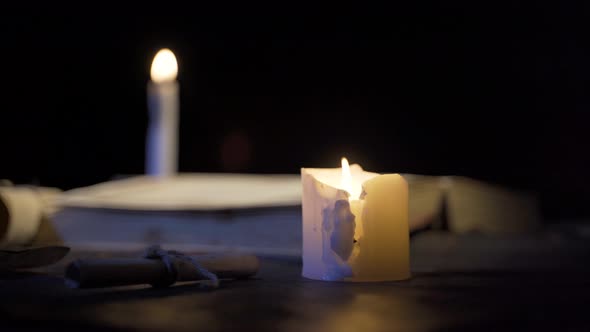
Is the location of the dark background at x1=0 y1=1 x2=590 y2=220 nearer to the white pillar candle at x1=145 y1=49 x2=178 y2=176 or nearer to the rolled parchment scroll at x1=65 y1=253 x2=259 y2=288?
the white pillar candle at x1=145 y1=49 x2=178 y2=176

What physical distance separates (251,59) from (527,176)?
3.56 ft

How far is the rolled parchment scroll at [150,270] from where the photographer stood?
0.91 metres

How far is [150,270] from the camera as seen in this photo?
3.18 ft

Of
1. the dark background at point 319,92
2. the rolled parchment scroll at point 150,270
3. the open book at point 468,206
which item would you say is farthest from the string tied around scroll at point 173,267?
the dark background at point 319,92

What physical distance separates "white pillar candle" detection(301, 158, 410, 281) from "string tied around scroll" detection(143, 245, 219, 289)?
6.3 inches

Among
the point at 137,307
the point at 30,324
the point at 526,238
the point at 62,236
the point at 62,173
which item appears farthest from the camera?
the point at 62,173

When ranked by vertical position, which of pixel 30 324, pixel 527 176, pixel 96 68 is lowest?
pixel 30 324

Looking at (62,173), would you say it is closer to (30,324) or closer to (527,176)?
(527,176)

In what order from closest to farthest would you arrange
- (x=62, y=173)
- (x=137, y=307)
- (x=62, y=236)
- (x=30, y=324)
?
(x=30, y=324) → (x=137, y=307) → (x=62, y=236) → (x=62, y=173)

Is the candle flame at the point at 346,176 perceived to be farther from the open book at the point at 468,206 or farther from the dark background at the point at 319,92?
the dark background at the point at 319,92

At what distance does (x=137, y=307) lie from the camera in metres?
0.83

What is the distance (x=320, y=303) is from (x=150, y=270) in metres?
0.23

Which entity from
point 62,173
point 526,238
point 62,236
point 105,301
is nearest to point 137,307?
point 105,301

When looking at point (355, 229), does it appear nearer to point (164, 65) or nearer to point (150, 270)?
point (150, 270)
